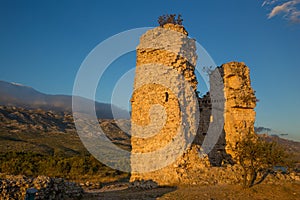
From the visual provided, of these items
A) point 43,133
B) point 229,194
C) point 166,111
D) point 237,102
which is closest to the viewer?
point 229,194

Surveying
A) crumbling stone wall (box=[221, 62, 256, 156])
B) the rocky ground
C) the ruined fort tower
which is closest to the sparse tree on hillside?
the rocky ground

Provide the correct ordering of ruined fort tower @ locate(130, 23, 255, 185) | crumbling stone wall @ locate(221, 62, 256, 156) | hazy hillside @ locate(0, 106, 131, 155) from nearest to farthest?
ruined fort tower @ locate(130, 23, 255, 185)
crumbling stone wall @ locate(221, 62, 256, 156)
hazy hillside @ locate(0, 106, 131, 155)

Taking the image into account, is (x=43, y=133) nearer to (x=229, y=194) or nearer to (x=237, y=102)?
(x=237, y=102)

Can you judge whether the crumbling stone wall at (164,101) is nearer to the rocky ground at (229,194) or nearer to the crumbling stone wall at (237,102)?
the rocky ground at (229,194)

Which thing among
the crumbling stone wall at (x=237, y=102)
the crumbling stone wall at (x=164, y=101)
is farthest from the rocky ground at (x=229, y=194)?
the crumbling stone wall at (x=237, y=102)

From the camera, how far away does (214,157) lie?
600 inches

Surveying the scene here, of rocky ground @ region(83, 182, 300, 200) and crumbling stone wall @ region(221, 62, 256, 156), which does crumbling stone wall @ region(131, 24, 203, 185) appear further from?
crumbling stone wall @ region(221, 62, 256, 156)

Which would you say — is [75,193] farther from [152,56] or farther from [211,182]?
[152,56]

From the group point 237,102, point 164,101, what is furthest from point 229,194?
point 237,102

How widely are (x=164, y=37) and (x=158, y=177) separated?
635cm

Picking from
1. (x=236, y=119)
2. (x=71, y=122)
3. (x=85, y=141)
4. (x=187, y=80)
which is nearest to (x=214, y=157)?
(x=236, y=119)

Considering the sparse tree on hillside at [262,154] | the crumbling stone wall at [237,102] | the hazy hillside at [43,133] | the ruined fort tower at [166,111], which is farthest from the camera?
the hazy hillside at [43,133]

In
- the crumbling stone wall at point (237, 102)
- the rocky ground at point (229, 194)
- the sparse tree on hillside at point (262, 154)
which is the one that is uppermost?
the crumbling stone wall at point (237, 102)

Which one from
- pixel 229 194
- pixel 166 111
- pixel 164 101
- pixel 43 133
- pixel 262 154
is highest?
pixel 164 101
